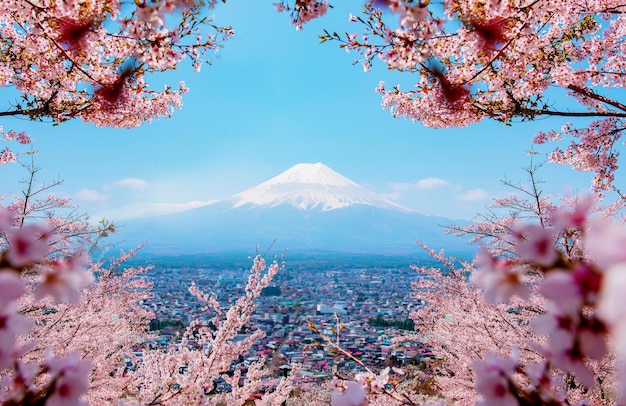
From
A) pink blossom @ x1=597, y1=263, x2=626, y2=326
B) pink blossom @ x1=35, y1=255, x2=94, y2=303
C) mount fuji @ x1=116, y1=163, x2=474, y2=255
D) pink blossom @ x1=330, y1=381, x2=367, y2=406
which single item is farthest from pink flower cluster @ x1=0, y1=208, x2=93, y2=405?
mount fuji @ x1=116, y1=163, x2=474, y2=255

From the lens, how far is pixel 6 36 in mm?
3834

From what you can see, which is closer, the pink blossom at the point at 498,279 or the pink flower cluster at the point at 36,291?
the pink flower cluster at the point at 36,291

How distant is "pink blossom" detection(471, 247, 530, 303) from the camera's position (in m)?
0.62

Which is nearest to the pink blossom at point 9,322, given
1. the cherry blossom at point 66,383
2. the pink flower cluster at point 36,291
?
the pink flower cluster at point 36,291

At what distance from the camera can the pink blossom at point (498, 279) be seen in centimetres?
62

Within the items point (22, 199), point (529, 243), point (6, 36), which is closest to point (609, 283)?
point (529, 243)

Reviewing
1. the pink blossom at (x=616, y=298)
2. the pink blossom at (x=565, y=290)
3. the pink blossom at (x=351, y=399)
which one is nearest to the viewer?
the pink blossom at (x=616, y=298)

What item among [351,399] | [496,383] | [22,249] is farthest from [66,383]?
[496,383]

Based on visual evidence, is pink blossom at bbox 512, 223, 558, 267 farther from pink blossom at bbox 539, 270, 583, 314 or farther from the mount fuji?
the mount fuji

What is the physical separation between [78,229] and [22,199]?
118 cm

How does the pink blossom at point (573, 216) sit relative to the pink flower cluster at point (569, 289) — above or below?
above

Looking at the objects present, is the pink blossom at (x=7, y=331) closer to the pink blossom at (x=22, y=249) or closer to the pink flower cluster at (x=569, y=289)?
the pink blossom at (x=22, y=249)

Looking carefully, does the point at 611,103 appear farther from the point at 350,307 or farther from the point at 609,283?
the point at 350,307

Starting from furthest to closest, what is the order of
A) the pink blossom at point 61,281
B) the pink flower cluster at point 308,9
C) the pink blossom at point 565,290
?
the pink flower cluster at point 308,9 → the pink blossom at point 61,281 → the pink blossom at point 565,290
